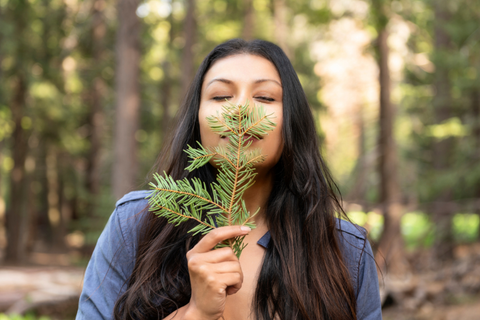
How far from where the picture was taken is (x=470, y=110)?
41.0ft

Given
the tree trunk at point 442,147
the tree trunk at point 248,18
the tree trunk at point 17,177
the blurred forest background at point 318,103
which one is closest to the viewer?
the blurred forest background at point 318,103

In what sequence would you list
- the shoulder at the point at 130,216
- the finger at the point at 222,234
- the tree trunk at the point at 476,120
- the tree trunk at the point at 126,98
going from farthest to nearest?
the tree trunk at the point at 476,120 < the tree trunk at the point at 126,98 < the shoulder at the point at 130,216 < the finger at the point at 222,234

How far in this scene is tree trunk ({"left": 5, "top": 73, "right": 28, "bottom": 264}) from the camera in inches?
543

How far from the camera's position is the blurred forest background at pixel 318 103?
8.80 m

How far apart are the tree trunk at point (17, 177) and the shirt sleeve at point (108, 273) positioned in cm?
1363

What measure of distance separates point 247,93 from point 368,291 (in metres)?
0.99

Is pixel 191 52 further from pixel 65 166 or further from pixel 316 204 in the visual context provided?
pixel 316 204

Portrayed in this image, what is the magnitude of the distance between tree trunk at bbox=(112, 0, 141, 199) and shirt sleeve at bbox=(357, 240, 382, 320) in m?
7.13

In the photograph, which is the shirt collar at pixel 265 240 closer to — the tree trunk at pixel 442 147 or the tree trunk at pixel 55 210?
the tree trunk at pixel 442 147

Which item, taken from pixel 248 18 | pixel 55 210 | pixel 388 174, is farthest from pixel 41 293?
pixel 55 210

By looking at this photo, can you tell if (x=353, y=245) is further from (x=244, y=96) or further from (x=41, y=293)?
(x=41, y=293)

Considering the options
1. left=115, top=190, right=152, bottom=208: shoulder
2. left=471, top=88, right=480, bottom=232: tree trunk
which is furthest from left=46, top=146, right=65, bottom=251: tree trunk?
left=115, top=190, right=152, bottom=208: shoulder

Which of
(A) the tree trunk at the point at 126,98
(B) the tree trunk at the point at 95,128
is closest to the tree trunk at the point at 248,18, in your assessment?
(A) the tree trunk at the point at 126,98

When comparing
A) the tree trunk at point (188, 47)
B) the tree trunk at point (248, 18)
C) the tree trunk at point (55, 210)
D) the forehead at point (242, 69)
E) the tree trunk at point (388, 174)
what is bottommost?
the tree trunk at point (55, 210)
